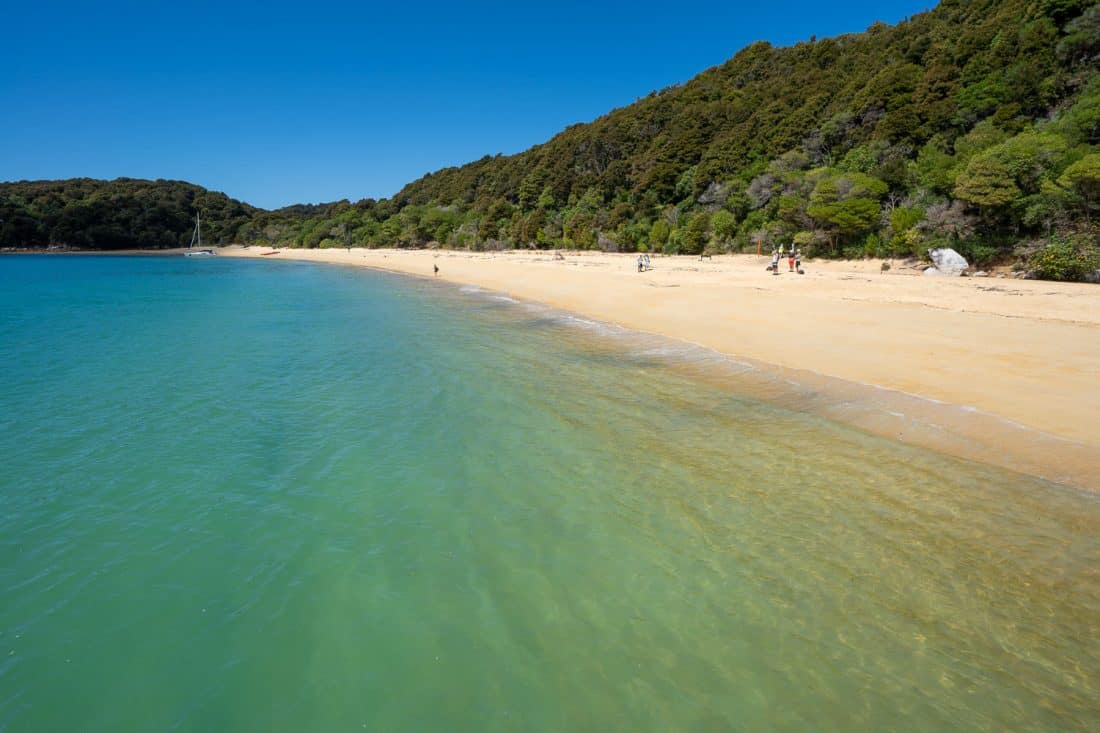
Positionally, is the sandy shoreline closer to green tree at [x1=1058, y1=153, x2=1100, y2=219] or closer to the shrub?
the shrub

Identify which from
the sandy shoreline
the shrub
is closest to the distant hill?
the sandy shoreline

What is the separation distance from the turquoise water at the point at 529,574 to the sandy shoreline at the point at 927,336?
4.26ft

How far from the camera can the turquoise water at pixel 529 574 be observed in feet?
10.0

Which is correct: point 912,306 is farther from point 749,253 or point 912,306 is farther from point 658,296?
point 749,253

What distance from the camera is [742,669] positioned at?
3.22 meters

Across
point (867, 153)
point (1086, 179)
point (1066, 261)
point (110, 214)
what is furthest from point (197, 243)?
point (1066, 261)

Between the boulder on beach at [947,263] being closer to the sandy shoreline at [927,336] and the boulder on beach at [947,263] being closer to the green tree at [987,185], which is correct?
the sandy shoreline at [927,336]

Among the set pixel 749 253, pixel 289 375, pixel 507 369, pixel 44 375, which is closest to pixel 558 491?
pixel 507 369

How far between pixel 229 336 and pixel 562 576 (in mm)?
15294

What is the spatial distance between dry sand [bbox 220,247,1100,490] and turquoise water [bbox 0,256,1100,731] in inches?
44.8

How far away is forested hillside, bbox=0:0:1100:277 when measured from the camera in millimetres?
19734

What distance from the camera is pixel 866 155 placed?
31672mm

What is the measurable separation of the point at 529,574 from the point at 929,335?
1032 cm

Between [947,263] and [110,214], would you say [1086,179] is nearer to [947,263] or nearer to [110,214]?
[947,263]
